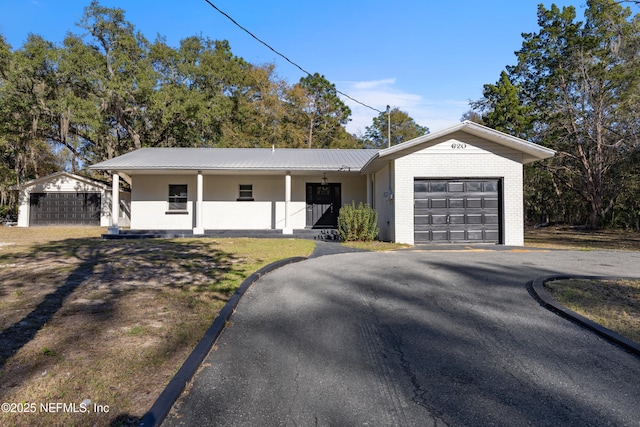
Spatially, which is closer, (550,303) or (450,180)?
(550,303)

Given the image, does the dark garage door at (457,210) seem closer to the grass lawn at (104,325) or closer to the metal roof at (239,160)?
the metal roof at (239,160)

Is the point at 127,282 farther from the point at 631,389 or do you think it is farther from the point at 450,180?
the point at 450,180

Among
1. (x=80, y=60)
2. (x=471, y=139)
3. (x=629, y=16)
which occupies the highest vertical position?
(x=629, y=16)

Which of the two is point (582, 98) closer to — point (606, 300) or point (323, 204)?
point (323, 204)

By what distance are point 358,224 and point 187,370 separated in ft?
34.4

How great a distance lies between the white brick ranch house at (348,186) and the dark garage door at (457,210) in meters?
0.03

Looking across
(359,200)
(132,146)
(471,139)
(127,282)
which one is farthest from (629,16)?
(132,146)

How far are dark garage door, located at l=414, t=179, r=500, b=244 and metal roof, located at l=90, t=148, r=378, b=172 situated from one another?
397 centimetres

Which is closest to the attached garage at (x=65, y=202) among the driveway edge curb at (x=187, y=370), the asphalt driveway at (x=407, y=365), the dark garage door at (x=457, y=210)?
the dark garage door at (x=457, y=210)

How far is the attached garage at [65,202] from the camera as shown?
22.0 m

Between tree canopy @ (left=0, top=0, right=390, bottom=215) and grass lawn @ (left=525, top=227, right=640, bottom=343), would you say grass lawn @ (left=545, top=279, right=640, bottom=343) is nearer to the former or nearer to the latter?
grass lawn @ (left=525, top=227, right=640, bottom=343)

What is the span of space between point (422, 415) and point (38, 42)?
92.4ft

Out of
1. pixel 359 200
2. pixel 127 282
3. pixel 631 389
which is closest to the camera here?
pixel 631 389

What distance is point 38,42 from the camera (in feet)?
71.4
